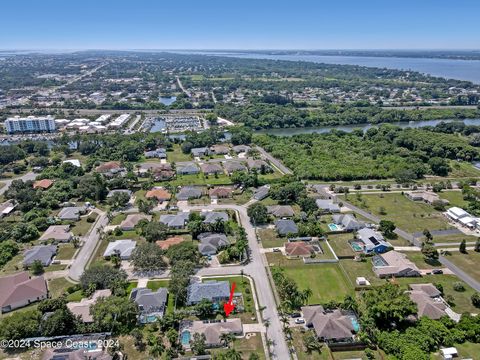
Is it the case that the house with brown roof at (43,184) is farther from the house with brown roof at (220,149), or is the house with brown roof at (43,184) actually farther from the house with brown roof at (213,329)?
the house with brown roof at (213,329)

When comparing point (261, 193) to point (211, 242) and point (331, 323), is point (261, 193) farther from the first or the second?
point (331, 323)

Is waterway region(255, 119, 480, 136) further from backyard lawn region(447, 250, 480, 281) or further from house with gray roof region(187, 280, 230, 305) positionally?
house with gray roof region(187, 280, 230, 305)

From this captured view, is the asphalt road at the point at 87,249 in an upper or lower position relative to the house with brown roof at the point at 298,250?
lower

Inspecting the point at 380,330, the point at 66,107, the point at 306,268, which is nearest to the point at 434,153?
the point at 306,268

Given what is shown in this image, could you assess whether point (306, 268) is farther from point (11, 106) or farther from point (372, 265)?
point (11, 106)

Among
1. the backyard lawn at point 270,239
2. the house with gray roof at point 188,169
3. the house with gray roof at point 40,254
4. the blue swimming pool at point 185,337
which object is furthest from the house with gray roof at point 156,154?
the blue swimming pool at point 185,337

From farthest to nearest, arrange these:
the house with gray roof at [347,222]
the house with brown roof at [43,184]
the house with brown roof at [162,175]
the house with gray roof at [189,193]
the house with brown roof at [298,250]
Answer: the house with brown roof at [162,175], the house with brown roof at [43,184], the house with gray roof at [189,193], the house with gray roof at [347,222], the house with brown roof at [298,250]

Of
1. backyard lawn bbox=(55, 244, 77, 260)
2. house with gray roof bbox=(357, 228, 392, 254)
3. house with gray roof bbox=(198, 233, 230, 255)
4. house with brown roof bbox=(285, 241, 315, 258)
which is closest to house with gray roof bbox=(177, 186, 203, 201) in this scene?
house with gray roof bbox=(198, 233, 230, 255)
